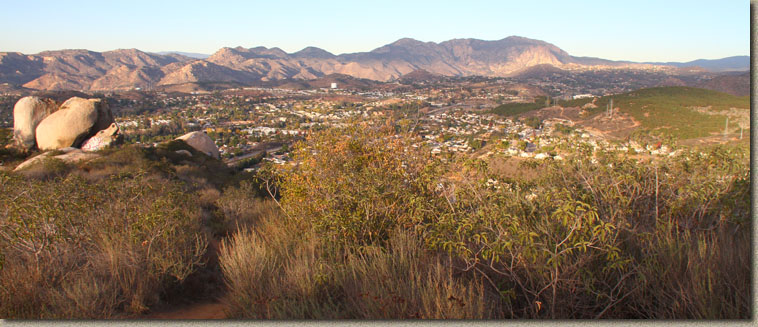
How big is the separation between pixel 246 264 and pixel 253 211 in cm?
466

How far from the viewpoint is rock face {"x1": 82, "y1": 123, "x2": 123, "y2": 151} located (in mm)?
17234

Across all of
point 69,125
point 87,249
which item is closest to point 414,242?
point 87,249

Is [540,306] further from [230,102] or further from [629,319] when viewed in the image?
[230,102]

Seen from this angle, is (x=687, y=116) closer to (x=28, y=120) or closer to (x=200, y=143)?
(x=200, y=143)

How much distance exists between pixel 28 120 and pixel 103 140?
3093mm

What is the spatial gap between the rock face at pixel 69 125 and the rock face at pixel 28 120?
1.21 feet

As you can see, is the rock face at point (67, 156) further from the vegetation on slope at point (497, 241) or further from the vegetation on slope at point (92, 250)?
the vegetation on slope at point (497, 241)

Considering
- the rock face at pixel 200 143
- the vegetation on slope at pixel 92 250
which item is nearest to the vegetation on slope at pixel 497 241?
the vegetation on slope at pixel 92 250

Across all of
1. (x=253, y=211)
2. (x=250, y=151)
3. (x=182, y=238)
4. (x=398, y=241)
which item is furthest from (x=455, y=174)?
(x=250, y=151)

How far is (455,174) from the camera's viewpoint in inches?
178

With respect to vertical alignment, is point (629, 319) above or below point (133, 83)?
below

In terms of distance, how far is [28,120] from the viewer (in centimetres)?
1714

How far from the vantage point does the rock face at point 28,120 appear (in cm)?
1709

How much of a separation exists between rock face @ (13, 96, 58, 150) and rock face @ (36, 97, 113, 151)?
368mm
